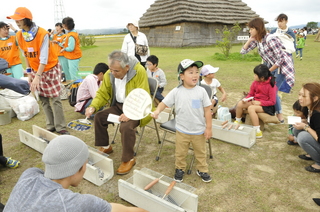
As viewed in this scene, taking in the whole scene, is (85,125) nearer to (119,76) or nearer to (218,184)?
(119,76)

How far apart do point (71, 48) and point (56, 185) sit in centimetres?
637

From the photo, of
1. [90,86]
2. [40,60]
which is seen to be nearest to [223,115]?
[90,86]

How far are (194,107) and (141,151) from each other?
1.53 meters

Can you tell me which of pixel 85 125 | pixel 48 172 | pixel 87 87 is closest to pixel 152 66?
pixel 87 87

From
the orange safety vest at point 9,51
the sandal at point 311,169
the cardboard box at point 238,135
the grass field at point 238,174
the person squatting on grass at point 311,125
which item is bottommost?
the grass field at point 238,174

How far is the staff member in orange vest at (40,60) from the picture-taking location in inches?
153

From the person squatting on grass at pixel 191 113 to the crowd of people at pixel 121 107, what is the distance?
1 centimetres

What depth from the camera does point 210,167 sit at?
354 centimetres

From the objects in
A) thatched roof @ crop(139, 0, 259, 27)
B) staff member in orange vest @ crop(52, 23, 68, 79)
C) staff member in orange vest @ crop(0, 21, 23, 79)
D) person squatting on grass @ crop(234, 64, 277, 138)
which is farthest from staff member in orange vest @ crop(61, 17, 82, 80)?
thatched roof @ crop(139, 0, 259, 27)

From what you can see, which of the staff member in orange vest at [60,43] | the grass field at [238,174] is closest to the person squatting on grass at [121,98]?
the grass field at [238,174]

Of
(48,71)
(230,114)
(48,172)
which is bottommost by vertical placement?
A: (230,114)

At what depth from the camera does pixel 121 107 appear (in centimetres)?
392

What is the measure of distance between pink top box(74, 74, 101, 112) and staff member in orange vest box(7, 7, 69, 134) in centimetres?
64

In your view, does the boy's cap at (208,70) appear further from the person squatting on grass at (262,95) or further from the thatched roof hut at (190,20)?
the thatched roof hut at (190,20)
